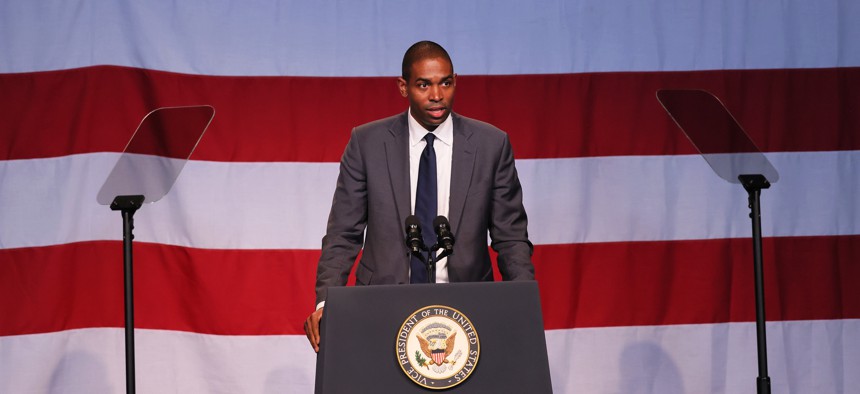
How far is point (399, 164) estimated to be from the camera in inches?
87.4

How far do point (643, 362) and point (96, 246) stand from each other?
2.08 meters

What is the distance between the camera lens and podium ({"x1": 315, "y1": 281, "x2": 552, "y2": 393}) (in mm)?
1637

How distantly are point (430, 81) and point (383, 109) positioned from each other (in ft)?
3.82

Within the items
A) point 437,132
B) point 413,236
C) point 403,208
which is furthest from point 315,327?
point 437,132

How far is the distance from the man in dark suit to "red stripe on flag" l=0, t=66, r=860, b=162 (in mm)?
1076

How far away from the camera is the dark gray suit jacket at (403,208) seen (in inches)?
85.2

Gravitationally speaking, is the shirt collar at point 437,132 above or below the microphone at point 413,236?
above

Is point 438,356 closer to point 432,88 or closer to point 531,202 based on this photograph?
point 432,88

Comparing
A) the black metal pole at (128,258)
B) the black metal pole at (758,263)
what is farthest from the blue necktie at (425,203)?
the black metal pole at (758,263)

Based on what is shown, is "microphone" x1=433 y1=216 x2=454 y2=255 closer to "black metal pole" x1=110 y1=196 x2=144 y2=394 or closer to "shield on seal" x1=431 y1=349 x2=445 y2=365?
"shield on seal" x1=431 y1=349 x2=445 y2=365

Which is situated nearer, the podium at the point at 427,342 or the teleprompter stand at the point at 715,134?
the podium at the point at 427,342

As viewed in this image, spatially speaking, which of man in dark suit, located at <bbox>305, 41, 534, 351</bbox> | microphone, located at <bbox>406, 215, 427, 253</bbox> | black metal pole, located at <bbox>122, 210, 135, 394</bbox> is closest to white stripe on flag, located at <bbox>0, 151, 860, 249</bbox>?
black metal pole, located at <bbox>122, 210, 135, 394</bbox>

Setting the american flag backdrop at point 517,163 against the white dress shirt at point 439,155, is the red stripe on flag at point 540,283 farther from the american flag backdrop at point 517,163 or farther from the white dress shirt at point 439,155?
the white dress shirt at point 439,155

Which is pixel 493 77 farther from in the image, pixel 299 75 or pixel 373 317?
pixel 373 317
